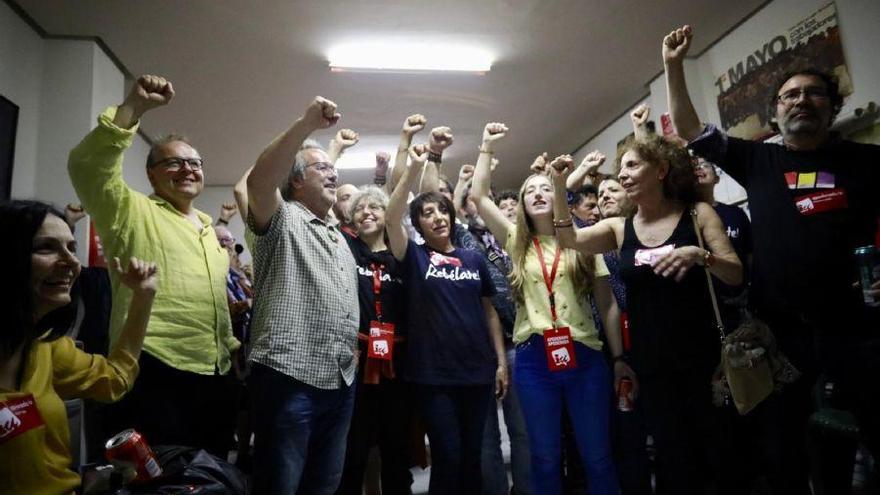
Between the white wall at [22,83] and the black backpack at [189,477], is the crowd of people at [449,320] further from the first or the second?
the white wall at [22,83]

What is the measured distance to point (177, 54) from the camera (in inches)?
152

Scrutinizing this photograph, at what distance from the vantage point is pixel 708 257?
5.28ft

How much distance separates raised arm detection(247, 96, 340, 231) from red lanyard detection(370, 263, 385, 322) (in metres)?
0.72

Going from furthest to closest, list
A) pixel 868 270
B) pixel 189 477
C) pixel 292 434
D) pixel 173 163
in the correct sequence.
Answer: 1. pixel 173 163
2. pixel 292 434
3. pixel 868 270
4. pixel 189 477

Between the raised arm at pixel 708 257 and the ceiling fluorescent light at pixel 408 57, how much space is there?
2.83 metres

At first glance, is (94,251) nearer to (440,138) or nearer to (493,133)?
(440,138)

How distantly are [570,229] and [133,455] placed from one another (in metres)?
1.58

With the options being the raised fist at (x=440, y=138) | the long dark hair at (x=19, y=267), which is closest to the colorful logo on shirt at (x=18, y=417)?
the long dark hair at (x=19, y=267)

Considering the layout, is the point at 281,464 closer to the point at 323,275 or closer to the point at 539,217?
the point at 323,275

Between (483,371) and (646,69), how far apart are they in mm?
3837

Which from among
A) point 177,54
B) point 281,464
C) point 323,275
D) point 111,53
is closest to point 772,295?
point 323,275

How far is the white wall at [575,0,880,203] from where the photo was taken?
309cm

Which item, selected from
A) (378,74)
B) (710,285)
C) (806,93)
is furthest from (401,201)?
(378,74)

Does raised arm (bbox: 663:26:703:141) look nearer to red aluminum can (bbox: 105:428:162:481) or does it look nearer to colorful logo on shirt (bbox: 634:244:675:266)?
colorful logo on shirt (bbox: 634:244:675:266)
